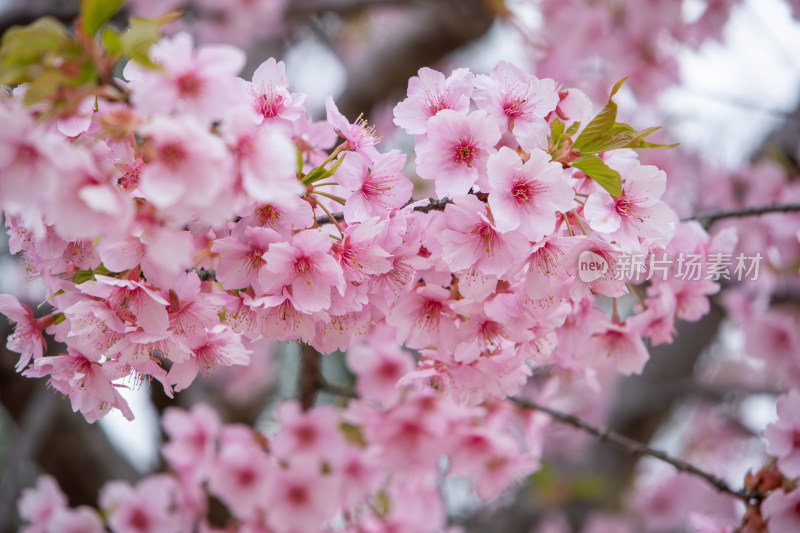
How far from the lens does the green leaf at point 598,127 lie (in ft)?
3.13

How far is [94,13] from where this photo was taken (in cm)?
76

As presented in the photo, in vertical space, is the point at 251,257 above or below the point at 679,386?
above

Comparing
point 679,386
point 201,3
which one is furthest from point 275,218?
point 201,3

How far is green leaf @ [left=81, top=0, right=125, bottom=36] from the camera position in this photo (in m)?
0.75

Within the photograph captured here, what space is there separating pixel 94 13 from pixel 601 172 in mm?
702

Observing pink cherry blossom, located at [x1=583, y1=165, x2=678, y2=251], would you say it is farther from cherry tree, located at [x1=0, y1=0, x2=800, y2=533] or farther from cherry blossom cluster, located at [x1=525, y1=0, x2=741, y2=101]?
cherry blossom cluster, located at [x1=525, y1=0, x2=741, y2=101]

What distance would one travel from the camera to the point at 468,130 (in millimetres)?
982

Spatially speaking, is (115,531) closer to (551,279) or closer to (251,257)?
(251,257)

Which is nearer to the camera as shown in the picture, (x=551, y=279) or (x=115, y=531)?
(x=551, y=279)

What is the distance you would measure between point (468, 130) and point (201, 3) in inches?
127

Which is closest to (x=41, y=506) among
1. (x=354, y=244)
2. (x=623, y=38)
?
(x=354, y=244)

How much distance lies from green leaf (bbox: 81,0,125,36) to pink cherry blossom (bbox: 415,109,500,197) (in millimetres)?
460

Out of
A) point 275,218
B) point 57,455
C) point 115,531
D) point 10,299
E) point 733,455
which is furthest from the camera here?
point 733,455

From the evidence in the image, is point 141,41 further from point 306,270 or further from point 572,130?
point 572,130
